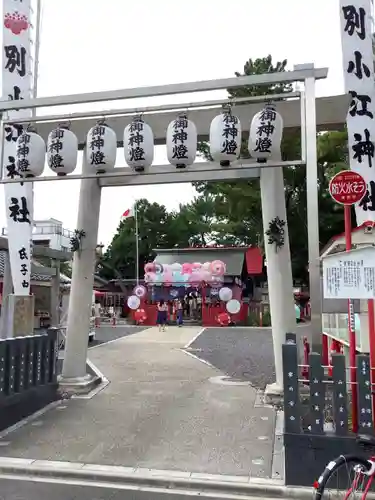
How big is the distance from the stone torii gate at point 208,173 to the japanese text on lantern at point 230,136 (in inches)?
11.9

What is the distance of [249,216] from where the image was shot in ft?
77.3

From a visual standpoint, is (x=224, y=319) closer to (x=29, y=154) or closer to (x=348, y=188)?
(x=29, y=154)

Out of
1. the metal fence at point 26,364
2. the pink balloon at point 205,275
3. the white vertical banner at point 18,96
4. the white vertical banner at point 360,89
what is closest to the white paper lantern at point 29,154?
the white vertical banner at point 18,96

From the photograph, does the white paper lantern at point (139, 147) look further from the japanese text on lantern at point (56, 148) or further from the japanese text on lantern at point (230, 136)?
the japanese text on lantern at point (230, 136)

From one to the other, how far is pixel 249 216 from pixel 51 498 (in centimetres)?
2022

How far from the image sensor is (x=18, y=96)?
29.5ft

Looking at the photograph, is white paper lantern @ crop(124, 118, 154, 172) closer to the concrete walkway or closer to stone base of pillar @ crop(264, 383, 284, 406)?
the concrete walkway

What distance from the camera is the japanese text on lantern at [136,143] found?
6.74m

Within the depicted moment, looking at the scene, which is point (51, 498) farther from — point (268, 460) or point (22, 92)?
point (22, 92)

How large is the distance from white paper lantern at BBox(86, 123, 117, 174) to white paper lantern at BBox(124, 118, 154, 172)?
0.25 m

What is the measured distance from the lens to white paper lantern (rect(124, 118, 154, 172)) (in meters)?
6.75

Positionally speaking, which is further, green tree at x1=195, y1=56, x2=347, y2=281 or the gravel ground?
green tree at x1=195, y1=56, x2=347, y2=281

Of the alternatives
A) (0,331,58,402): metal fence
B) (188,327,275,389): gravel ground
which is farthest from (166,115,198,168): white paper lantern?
(188,327,275,389): gravel ground

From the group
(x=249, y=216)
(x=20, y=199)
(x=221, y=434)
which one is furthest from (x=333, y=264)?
(x=249, y=216)
